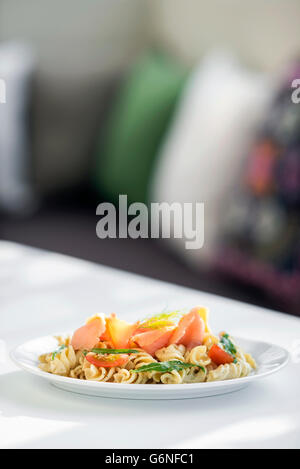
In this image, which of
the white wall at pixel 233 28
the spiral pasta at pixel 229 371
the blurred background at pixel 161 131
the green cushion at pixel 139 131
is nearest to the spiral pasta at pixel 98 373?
the spiral pasta at pixel 229 371

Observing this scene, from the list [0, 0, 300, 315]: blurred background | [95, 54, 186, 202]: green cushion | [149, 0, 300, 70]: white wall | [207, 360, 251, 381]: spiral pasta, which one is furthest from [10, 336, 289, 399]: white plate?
[95, 54, 186, 202]: green cushion

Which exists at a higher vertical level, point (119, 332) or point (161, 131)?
point (161, 131)

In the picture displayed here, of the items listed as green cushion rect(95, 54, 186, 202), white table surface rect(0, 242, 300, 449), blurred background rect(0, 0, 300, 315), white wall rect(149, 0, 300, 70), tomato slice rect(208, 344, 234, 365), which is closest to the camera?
white table surface rect(0, 242, 300, 449)

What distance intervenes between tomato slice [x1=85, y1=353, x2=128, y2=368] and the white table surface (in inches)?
1.6

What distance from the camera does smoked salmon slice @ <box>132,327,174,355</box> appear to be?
863 millimetres

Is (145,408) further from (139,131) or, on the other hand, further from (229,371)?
(139,131)

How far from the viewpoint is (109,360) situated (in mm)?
845

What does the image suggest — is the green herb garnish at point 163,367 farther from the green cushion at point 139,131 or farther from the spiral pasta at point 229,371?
the green cushion at point 139,131

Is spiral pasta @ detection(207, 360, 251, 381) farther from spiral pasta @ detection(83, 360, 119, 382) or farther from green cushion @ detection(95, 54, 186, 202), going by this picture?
green cushion @ detection(95, 54, 186, 202)

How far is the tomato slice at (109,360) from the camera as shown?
84 cm

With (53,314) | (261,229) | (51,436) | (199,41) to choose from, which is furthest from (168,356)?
(199,41)

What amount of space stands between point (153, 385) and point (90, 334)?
0.35 feet

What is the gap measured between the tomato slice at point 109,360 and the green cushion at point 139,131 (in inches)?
79.1

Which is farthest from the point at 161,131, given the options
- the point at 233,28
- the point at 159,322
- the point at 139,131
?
the point at 159,322
